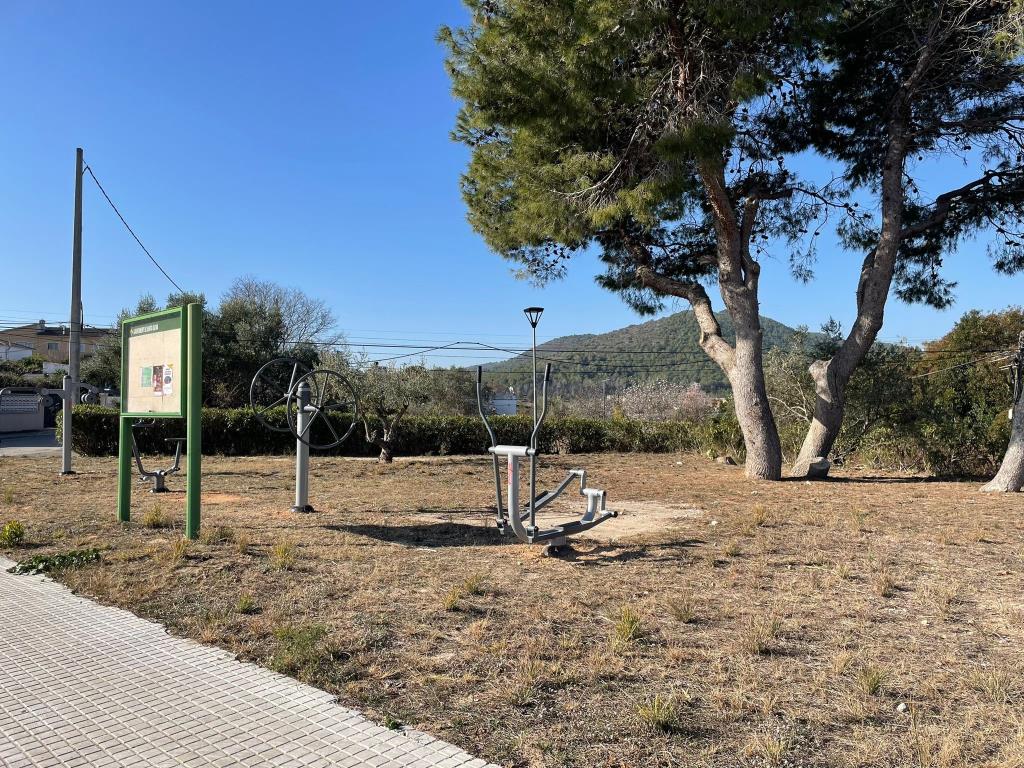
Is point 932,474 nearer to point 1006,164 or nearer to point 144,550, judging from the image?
point 1006,164

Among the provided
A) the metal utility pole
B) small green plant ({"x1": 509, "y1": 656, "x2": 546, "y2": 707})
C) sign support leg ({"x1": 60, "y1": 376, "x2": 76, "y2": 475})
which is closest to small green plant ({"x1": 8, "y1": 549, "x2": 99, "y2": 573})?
small green plant ({"x1": 509, "y1": 656, "x2": 546, "y2": 707})

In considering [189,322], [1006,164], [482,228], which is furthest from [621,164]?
[189,322]

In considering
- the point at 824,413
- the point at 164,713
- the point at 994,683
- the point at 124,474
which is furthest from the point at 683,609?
the point at 824,413

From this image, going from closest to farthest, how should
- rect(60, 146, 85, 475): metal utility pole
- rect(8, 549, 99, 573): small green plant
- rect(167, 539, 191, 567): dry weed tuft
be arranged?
rect(8, 549, 99, 573): small green plant
rect(167, 539, 191, 567): dry weed tuft
rect(60, 146, 85, 475): metal utility pole

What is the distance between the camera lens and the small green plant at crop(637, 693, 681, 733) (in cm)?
248

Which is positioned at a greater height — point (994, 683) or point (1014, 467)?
point (1014, 467)

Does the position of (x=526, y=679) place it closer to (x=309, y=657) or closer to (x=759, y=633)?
(x=309, y=657)

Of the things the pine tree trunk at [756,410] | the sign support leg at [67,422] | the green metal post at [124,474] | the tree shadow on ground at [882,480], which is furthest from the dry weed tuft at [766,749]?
the sign support leg at [67,422]

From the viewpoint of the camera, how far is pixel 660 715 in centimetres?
249

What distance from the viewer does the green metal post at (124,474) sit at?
6.74 meters

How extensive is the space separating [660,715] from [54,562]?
4.40m

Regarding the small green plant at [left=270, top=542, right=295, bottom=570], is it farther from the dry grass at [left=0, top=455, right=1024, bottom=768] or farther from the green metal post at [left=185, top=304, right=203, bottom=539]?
the green metal post at [left=185, top=304, right=203, bottom=539]

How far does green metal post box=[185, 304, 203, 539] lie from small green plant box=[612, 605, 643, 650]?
373 centimetres

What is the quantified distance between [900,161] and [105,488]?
41.8 ft
